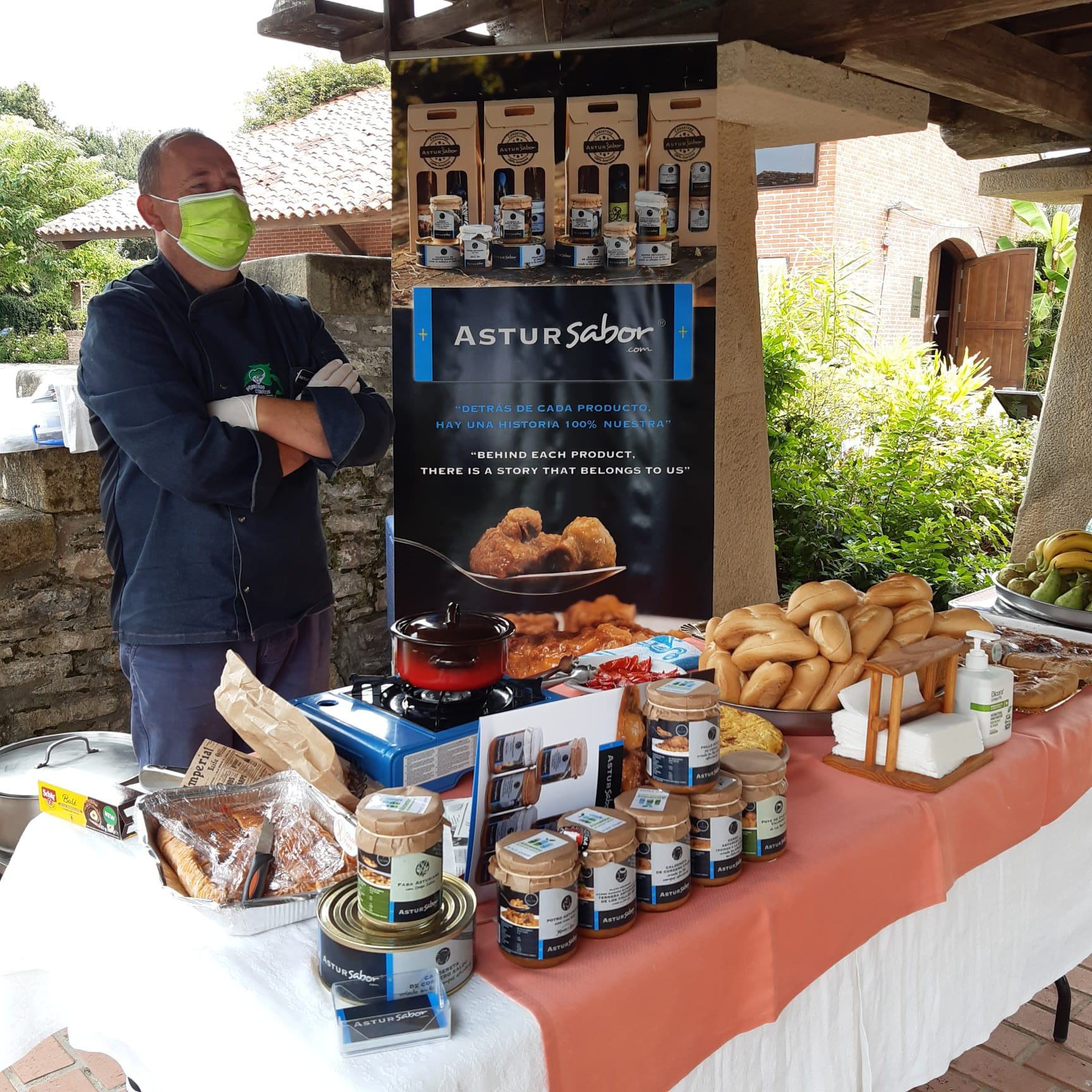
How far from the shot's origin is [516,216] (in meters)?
2.92

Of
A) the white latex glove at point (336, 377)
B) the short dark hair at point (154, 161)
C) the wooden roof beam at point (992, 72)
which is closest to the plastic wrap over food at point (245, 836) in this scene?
the white latex glove at point (336, 377)

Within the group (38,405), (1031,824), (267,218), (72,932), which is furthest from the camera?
(267,218)

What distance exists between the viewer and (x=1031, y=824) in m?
1.98

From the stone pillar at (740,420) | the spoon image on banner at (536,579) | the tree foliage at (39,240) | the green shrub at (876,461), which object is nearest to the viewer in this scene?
the spoon image on banner at (536,579)

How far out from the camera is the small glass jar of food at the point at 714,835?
1.43 metres

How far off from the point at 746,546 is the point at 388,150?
11.7 metres

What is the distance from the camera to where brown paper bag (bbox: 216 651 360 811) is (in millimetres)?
1576

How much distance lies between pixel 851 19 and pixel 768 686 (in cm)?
252

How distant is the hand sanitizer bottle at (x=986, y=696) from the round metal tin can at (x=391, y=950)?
124 centimetres

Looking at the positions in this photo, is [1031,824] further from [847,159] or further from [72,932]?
[847,159]

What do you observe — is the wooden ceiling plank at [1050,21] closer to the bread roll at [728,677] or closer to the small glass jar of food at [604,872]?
the bread roll at [728,677]

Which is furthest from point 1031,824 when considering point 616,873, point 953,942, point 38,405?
point 38,405

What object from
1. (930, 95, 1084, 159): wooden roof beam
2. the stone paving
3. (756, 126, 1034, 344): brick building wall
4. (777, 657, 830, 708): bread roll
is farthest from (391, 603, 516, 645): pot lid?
(756, 126, 1034, 344): brick building wall

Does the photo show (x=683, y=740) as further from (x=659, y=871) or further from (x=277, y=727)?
(x=277, y=727)
